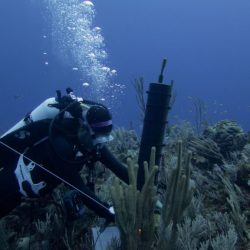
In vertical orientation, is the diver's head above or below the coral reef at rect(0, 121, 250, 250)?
above

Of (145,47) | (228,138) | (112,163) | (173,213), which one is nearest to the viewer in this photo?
(173,213)

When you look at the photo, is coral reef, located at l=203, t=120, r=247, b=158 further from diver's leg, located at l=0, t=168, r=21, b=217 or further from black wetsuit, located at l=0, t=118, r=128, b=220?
diver's leg, located at l=0, t=168, r=21, b=217

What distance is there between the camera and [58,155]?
3.96m

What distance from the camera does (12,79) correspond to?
124m

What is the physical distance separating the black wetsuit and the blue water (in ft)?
319

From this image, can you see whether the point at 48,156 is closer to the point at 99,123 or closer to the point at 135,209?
the point at 99,123

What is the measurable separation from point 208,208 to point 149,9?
129061 millimetres

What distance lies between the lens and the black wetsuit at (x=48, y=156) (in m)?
4.04

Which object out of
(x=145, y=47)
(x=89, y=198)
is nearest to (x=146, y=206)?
(x=89, y=198)

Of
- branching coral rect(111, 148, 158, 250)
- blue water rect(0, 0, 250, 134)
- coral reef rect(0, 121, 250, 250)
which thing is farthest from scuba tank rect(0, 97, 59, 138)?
blue water rect(0, 0, 250, 134)

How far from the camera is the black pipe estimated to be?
4.54 metres

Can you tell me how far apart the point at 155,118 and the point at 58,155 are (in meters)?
1.25

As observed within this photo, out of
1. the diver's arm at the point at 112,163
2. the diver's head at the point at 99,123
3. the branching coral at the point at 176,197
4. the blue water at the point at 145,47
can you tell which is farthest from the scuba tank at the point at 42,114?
the blue water at the point at 145,47

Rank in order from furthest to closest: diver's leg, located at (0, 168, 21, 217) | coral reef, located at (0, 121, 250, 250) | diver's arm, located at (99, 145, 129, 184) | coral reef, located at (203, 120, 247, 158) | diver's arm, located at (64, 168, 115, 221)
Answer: coral reef, located at (203, 120, 247, 158) < diver's arm, located at (99, 145, 129, 184) < diver's leg, located at (0, 168, 21, 217) < diver's arm, located at (64, 168, 115, 221) < coral reef, located at (0, 121, 250, 250)
